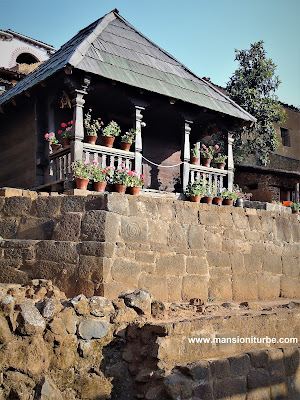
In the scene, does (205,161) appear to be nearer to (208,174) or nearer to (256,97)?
(208,174)

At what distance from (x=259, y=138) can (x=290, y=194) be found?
369 cm

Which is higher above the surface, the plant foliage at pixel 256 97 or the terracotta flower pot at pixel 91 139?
the plant foliage at pixel 256 97

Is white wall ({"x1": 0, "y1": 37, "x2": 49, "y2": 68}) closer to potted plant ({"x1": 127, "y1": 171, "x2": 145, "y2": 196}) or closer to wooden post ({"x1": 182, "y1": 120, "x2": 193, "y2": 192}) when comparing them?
wooden post ({"x1": 182, "y1": 120, "x2": 193, "y2": 192})

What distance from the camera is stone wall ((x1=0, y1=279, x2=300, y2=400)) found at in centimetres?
479

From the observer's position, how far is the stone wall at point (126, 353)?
479cm

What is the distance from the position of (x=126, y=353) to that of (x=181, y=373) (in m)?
0.72

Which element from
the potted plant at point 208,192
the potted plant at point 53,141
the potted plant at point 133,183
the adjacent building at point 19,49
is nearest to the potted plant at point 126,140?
the potted plant at point 133,183

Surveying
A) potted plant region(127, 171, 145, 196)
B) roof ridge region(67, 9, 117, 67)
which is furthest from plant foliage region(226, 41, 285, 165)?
potted plant region(127, 171, 145, 196)

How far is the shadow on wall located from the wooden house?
395cm

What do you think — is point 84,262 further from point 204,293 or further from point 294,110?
point 294,110

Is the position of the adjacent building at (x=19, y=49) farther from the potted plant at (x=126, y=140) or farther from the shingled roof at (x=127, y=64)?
the potted plant at (x=126, y=140)

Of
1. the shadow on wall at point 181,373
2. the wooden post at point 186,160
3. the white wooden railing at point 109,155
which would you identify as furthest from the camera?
the wooden post at point 186,160

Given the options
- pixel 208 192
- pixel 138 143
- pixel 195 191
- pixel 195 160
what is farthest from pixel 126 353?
pixel 195 160

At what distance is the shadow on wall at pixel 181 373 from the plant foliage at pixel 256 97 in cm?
1221
